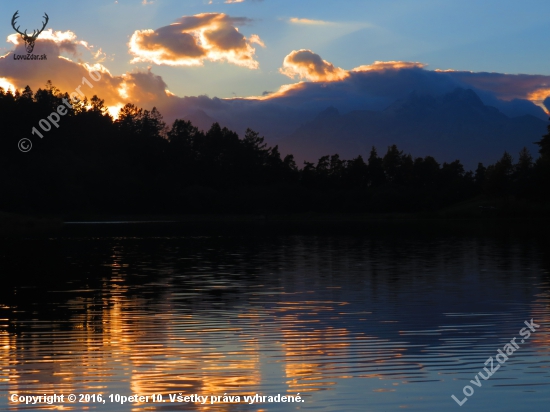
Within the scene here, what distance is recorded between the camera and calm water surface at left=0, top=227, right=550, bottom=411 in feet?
36.9

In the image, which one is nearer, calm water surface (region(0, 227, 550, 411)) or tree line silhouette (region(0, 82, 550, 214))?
calm water surface (region(0, 227, 550, 411))

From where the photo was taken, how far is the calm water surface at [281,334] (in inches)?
443

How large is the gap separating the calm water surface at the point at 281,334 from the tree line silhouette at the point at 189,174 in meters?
98.8

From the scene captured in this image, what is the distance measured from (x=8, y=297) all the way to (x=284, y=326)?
10262 millimetres

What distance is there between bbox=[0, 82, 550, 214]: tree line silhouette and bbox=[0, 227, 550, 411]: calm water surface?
9876 centimetres

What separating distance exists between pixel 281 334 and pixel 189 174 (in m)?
152

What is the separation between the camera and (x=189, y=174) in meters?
167

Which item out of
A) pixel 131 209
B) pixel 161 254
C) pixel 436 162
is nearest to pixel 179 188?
pixel 131 209

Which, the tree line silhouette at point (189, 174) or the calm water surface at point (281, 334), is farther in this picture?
the tree line silhouette at point (189, 174)

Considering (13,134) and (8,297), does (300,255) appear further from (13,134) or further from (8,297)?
(13,134)

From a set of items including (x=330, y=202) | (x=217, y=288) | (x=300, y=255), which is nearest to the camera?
(x=217, y=288)

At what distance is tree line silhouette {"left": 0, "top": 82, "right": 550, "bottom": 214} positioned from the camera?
13662 centimetres

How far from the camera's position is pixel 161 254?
41750 mm

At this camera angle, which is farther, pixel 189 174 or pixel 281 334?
pixel 189 174
